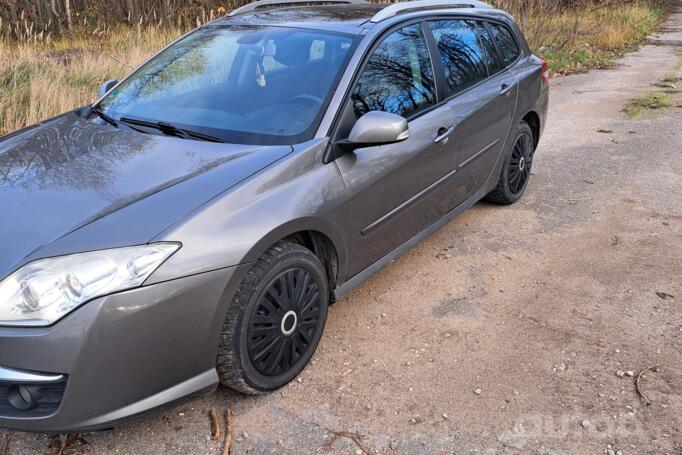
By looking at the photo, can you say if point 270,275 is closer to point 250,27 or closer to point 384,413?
point 384,413

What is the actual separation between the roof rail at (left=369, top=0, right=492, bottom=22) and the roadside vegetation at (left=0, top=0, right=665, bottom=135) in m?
4.01

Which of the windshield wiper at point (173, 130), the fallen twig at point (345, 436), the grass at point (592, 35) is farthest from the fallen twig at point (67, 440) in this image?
the grass at point (592, 35)

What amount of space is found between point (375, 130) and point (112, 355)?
1.51 meters

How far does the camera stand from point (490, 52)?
460 cm

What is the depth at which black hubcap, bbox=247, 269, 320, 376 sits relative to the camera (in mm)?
2707

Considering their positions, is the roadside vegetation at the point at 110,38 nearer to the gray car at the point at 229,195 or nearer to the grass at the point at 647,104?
the grass at the point at 647,104

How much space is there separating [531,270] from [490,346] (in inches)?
40.3

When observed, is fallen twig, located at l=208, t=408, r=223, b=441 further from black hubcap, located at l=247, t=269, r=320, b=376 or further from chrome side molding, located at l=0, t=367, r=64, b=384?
chrome side molding, located at l=0, t=367, r=64, b=384

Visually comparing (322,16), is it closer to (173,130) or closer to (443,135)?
(443,135)

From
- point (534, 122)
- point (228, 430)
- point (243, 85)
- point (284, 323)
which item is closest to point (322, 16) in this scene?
point (243, 85)

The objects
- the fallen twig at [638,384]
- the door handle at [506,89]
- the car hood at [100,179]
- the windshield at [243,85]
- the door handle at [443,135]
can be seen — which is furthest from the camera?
the door handle at [506,89]

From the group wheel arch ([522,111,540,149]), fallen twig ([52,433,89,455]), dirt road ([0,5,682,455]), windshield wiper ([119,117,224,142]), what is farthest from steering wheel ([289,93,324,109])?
wheel arch ([522,111,540,149])

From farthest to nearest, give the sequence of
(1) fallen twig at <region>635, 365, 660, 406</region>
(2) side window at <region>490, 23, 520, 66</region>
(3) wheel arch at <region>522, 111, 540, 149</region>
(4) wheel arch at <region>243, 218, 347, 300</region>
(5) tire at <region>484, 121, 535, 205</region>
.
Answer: (3) wheel arch at <region>522, 111, 540, 149</region> < (5) tire at <region>484, 121, 535, 205</region> < (2) side window at <region>490, 23, 520, 66</region> < (1) fallen twig at <region>635, 365, 660, 406</region> < (4) wheel arch at <region>243, 218, 347, 300</region>

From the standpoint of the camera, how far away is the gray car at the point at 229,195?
2.22 m
